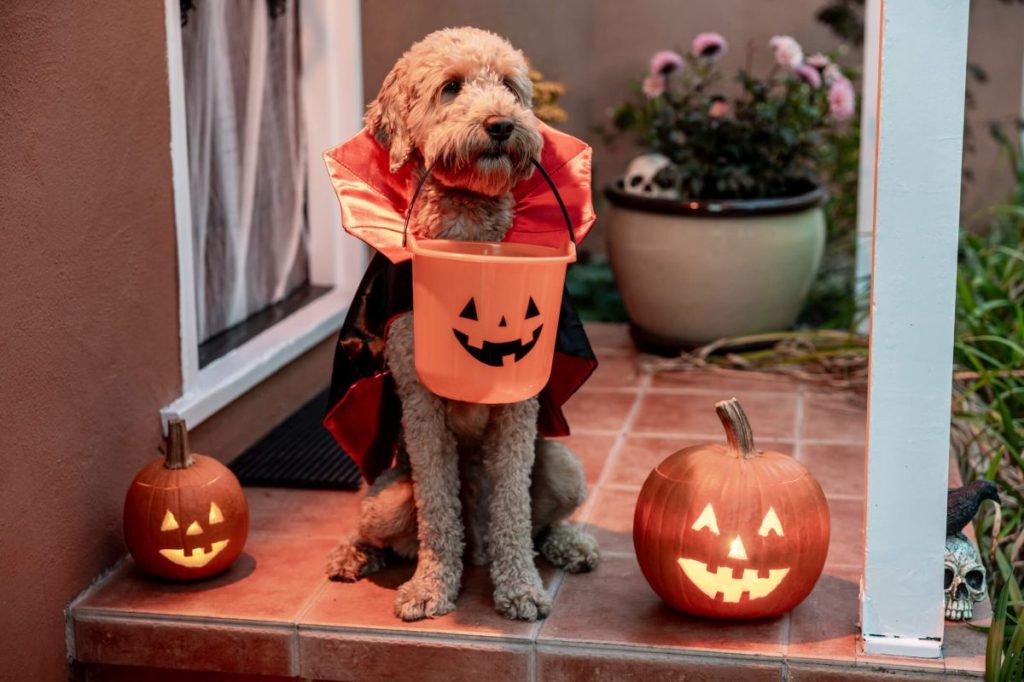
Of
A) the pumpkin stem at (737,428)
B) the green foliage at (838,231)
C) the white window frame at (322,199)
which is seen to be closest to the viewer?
the pumpkin stem at (737,428)

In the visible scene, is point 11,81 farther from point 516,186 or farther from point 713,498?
point 713,498

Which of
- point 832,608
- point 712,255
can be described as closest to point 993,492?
point 832,608

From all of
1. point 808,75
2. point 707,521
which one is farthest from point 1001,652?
point 808,75

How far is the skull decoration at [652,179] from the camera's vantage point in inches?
196

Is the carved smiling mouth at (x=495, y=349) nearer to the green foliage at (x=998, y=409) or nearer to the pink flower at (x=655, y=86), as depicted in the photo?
the green foliage at (x=998, y=409)

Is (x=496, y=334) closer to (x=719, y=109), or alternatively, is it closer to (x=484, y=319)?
(x=484, y=319)

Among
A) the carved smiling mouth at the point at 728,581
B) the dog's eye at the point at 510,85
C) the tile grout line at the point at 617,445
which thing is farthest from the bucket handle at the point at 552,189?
the tile grout line at the point at 617,445

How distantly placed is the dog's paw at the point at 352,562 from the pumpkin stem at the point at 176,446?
1.34 feet

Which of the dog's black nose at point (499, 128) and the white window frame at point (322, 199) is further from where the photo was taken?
the white window frame at point (322, 199)

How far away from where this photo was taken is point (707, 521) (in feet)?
8.82

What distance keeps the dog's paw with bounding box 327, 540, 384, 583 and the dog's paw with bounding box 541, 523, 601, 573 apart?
41 cm

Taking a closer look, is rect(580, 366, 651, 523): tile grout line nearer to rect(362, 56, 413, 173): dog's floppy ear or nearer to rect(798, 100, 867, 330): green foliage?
rect(362, 56, 413, 173): dog's floppy ear

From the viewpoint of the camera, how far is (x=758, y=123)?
5035 mm

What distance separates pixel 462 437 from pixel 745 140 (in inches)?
99.8
